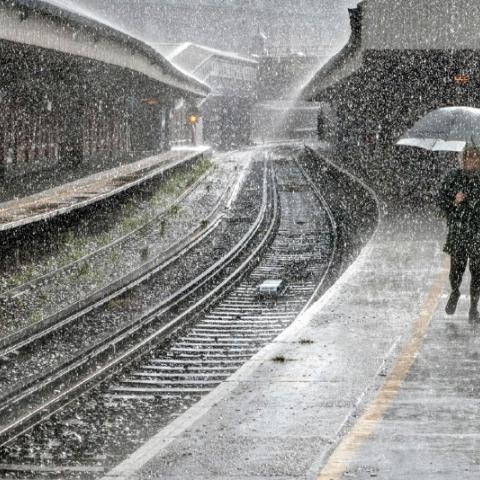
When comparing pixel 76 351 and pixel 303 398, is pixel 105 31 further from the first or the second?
pixel 303 398

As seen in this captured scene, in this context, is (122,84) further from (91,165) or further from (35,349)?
(35,349)

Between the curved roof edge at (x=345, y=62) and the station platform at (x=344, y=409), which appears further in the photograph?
the curved roof edge at (x=345, y=62)

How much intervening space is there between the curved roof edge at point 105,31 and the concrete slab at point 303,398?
1056cm

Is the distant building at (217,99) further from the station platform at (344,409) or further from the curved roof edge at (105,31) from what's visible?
the station platform at (344,409)

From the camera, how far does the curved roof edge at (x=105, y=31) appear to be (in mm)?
20266

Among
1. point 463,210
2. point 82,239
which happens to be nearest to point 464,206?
point 463,210

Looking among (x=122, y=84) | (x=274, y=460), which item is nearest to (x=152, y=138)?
(x=122, y=84)

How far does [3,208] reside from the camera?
2106 cm

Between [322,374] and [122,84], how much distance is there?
1372 inches

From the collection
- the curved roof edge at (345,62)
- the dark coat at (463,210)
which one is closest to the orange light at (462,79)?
the curved roof edge at (345,62)

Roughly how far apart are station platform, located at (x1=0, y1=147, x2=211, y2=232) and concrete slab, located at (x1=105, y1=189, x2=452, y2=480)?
307 inches

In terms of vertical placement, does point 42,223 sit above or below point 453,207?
below

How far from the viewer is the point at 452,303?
10008 millimetres

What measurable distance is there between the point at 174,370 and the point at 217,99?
6952cm
